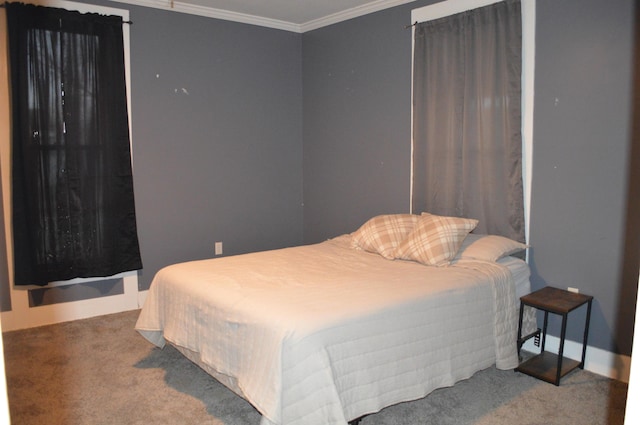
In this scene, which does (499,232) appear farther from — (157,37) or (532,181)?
(157,37)

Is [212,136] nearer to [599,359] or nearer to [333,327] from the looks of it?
[333,327]

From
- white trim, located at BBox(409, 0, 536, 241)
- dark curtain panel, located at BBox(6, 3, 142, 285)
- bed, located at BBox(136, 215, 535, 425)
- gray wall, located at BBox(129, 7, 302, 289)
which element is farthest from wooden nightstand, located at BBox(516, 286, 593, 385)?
dark curtain panel, located at BBox(6, 3, 142, 285)

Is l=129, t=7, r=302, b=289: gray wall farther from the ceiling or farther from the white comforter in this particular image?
the white comforter

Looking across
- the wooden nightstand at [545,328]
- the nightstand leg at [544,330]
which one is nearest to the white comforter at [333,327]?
the wooden nightstand at [545,328]

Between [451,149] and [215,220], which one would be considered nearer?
[451,149]

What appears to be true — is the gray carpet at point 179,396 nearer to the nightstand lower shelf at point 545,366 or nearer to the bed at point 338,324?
the nightstand lower shelf at point 545,366

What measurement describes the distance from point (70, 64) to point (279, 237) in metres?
2.37

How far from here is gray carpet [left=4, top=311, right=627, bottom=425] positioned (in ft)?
8.20

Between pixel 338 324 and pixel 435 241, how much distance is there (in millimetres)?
1199

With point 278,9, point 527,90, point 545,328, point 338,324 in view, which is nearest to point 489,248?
point 545,328

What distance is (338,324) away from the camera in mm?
2232

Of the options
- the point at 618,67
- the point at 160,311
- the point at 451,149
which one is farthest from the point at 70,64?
the point at 618,67

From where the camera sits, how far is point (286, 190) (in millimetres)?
5047

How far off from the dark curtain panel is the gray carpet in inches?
29.9
